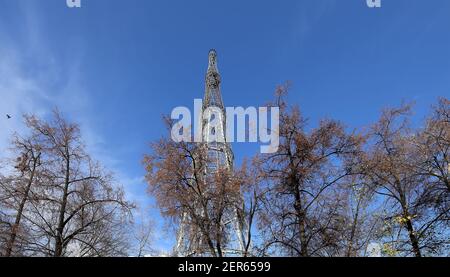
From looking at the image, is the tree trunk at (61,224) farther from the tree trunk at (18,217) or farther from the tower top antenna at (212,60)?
the tower top antenna at (212,60)

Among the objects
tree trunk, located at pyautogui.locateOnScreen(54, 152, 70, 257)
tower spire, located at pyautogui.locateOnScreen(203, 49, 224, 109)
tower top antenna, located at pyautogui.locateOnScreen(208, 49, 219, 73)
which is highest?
tower top antenna, located at pyautogui.locateOnScreen(208, 49, 219, 73)

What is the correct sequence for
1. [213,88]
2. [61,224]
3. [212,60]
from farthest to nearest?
[212,60], [213,88], [61,224]

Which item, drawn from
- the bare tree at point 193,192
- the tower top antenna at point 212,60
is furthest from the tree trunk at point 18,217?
the tower top antenna at point 212,60

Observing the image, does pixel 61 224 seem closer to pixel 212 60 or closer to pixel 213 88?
pixel 213 88

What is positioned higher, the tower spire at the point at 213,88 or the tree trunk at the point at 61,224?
the tower spire at the point at 213,88

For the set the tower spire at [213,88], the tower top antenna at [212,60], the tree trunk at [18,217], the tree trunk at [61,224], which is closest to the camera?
the tree trunk at [18,217]

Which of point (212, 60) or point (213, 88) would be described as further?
point (212, 60)

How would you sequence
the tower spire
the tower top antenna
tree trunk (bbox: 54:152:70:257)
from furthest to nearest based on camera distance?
the tower top antenna < the tower spire < tree trunk (bbox: 54:152:70:257)

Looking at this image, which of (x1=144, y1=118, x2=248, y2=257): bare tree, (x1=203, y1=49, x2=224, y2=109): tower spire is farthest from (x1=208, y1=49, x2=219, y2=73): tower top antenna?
(x1=144, y1=118, x2=248, y2=257): bare tree

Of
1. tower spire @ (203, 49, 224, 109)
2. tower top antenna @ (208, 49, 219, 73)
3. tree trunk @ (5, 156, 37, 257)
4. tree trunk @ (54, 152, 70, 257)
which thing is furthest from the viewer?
tower top antenna @ (208, 49, 219, 73)

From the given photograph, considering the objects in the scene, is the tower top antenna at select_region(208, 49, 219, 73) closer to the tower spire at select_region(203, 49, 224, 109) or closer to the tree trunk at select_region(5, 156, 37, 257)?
the tower spire at select_region(203, 49, 224, 109)

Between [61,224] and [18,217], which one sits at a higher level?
[18,217]

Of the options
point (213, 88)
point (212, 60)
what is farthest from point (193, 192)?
point (212, 60)

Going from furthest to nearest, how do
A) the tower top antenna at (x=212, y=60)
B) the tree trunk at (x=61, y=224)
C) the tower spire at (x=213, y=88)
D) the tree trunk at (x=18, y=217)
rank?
1. the tower top antenna at (x=212, y=60)
2. the tower spire at (x=213, y=88)
3. the tree trunk at (x=61, y=224)
4. the tree trunk at (x=18, y=217)
